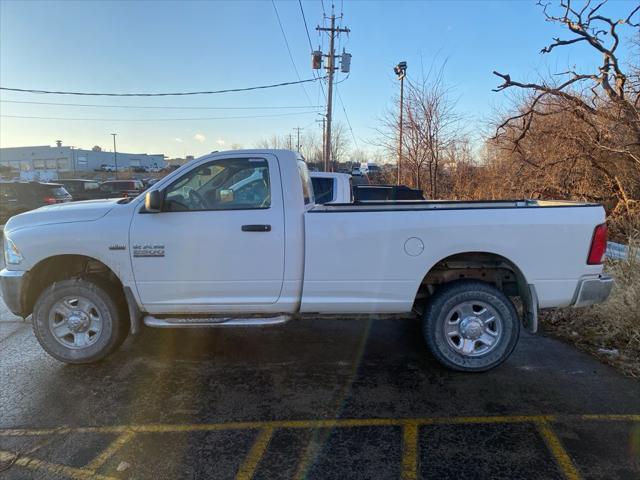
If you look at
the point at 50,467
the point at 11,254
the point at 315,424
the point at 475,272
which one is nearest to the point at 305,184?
the point at 475,272

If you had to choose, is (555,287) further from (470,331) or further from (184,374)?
(184,374)

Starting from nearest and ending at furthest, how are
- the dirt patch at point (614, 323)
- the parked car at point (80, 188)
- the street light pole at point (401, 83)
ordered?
1. the dirt patch at point (614, 323)
2. the street light pole at point (401, 83)
3. the parked car at point (80, 188)

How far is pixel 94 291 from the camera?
161 inches

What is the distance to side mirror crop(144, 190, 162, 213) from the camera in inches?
150

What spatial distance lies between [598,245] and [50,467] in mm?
4523

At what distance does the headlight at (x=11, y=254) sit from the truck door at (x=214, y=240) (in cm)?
114

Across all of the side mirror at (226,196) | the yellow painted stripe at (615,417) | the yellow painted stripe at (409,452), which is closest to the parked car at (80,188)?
the side mirror at (226,196)

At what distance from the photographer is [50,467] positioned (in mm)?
2750

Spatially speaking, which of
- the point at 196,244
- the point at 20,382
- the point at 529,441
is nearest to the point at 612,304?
the point at 529,441

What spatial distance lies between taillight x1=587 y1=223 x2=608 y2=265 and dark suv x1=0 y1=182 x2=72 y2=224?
16354mm

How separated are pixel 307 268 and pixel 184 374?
1541mm

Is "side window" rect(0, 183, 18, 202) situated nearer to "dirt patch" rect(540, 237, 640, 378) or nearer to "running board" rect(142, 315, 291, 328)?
"running board" rect(142, 315, 291, 328)

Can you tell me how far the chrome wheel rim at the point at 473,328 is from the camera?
400 cm

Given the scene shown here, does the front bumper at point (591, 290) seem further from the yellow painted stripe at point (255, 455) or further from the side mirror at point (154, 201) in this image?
the side mirror at point (154, 201)
